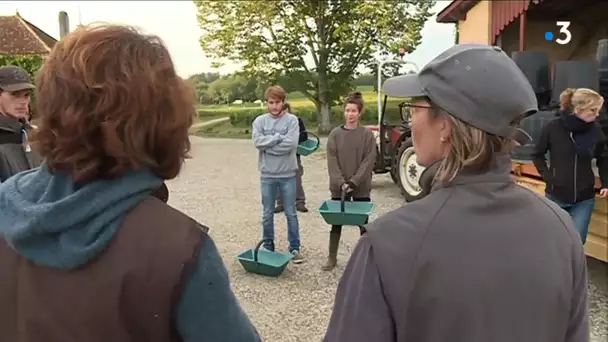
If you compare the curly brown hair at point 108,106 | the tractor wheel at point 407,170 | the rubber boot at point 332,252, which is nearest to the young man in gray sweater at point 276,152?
the rubber boot at point 332,252

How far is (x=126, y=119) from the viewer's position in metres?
1.20

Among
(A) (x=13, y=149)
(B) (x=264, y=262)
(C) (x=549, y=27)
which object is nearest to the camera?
(A) (x=13, y=149)

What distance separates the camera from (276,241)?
22.9 ft

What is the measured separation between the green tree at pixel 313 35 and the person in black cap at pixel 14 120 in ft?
71.1

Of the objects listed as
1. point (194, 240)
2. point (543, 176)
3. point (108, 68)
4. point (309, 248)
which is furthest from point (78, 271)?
point (309, 248)

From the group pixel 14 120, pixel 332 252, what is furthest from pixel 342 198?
pixel 14 120

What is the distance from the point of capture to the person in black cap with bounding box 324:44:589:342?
1.33 m

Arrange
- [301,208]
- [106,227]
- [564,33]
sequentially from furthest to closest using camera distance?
[564,33]
[301,208]
[106,227]

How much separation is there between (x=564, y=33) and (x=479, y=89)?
441 inches

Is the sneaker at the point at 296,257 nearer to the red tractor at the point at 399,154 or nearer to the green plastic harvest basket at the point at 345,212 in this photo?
the green plastic harvest basket at the point at 345,212

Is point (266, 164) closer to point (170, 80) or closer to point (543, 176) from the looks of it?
point (543, 176)

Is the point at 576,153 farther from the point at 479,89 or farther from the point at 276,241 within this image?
the point at 479,89

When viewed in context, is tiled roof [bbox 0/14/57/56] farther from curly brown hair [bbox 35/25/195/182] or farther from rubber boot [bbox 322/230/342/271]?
curly brown hair [bbox 35/25/195/182]

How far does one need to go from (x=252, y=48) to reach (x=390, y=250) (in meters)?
24.4
